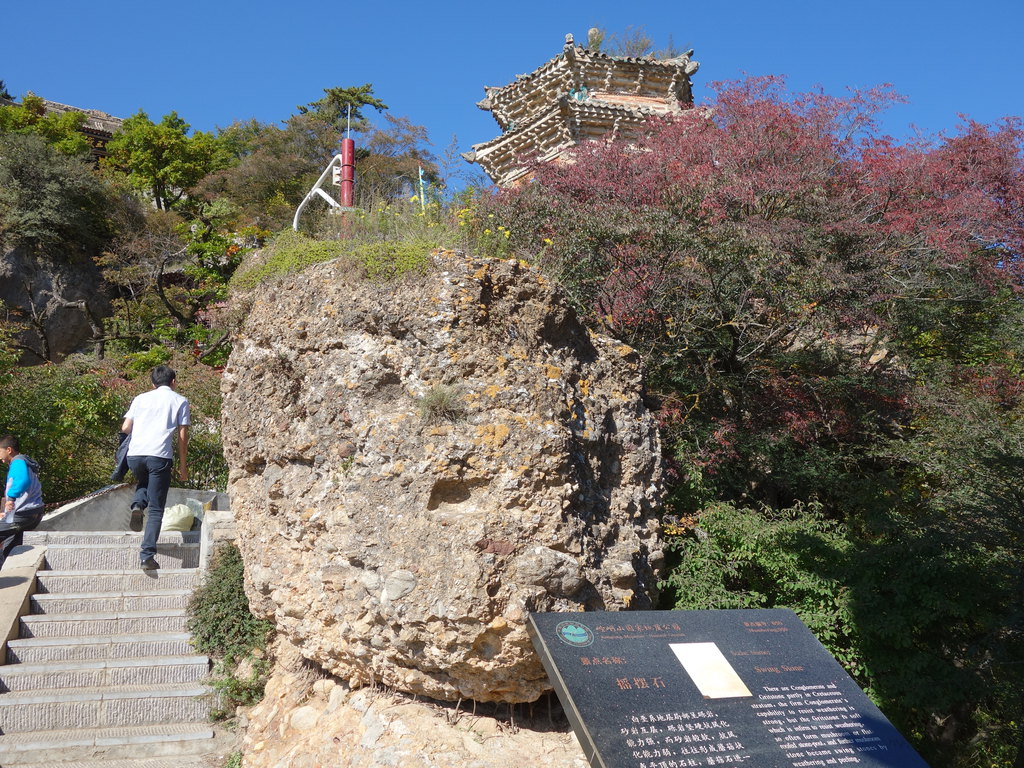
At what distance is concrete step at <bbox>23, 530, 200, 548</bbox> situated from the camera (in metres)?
6.88

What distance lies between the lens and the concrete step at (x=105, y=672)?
5.09 meters

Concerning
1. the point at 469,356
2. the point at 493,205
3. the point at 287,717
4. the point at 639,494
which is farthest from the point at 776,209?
the point at 287,717

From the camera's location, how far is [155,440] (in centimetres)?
577

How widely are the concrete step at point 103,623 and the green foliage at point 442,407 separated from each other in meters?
3.30

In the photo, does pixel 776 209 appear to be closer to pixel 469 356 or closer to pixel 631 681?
pixel 469 356

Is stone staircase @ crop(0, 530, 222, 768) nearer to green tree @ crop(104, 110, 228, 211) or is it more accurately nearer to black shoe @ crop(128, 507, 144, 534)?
black shoe @ crop(128, 507, 144, 534)

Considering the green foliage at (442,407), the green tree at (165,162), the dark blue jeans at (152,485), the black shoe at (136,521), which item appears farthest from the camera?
the green tree at (165,162)

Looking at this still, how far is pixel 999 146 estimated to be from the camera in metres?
10.0

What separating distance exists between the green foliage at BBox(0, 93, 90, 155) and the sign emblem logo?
87.4 feet

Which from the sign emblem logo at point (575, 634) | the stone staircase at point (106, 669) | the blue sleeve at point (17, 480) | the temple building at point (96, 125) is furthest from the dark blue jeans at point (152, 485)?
the temple building at point (96, 125)

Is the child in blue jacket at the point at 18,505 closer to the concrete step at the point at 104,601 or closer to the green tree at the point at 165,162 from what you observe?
the concrete step at the point at 104,601

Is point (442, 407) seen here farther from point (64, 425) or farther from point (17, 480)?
point (64, 425)

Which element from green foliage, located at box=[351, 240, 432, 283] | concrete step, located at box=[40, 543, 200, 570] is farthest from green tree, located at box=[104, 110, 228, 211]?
green foliage, located at box=[351, 240, 432, 283]

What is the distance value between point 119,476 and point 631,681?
16.6 ft
